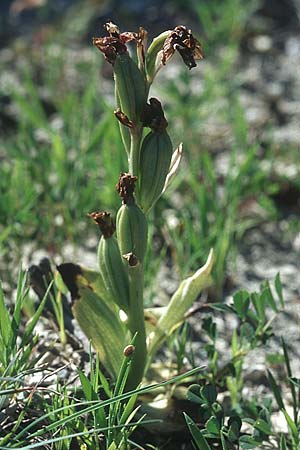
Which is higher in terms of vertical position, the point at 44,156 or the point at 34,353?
the point at 44,156

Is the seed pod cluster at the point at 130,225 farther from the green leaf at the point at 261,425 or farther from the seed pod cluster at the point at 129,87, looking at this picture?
the green leaf at the point at 261,425

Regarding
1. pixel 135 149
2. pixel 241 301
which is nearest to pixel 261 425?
pixel 241 301

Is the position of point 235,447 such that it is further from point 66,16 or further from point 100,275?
point 66,16

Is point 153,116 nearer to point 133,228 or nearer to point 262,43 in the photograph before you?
point 133,228

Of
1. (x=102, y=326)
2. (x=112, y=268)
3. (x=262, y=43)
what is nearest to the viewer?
(x=112, y=268)

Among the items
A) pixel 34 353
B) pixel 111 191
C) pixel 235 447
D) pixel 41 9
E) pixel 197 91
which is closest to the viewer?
pixel 235 447

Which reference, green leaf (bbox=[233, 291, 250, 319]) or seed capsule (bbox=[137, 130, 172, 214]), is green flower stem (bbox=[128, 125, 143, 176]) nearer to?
seed capsule (bbox=[137, 130, 172, 214])

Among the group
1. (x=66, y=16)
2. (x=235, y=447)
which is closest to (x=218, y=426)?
(x=235, y=447)
